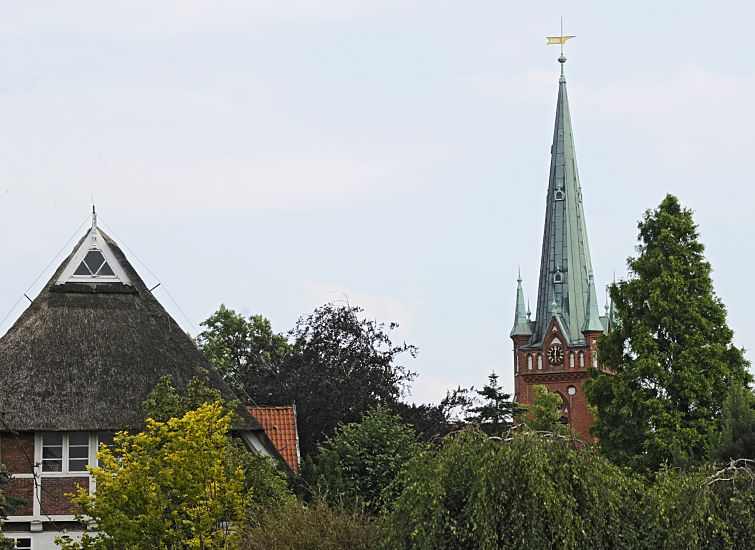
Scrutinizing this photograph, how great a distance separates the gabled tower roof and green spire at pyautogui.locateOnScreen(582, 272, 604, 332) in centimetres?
24

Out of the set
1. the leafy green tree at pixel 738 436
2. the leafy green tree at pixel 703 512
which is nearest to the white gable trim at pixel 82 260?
the leafy green tree at pixel 738 436

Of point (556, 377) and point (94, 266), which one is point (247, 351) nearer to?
point (94, 266)

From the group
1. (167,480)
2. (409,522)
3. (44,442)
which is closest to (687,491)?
(409,522)

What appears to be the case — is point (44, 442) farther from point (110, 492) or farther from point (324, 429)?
point (324, 429)

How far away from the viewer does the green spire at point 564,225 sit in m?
79.9

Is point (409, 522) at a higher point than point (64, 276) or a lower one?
lower

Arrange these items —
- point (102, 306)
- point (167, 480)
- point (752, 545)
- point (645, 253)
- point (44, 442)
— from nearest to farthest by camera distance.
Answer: point (752, 545), point (167, 480), point (44, 442), point (102, 306), point (645, 253)

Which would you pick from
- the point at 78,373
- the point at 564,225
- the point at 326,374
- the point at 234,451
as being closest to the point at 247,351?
the point at 326,374

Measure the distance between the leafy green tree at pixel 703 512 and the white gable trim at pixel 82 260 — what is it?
664 inches

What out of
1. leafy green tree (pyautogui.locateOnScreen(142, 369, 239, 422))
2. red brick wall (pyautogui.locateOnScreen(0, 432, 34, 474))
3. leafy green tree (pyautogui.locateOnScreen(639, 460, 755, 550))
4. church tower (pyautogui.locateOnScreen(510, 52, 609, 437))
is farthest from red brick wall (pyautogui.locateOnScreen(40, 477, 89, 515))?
church tower (pyautogui.locateOnScreen(510, 52, 609, 437))

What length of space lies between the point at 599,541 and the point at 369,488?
473 inches

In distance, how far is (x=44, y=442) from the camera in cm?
2786

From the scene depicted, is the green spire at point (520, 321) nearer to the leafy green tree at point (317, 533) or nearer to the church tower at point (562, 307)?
the church tower at point (562, 307)

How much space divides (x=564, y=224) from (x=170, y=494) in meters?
59.7
